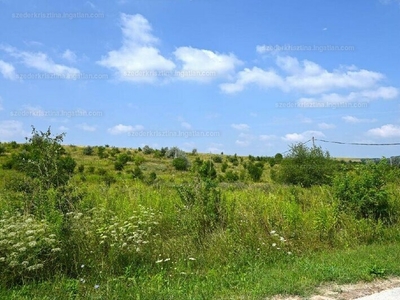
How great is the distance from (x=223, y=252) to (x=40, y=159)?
4.62m

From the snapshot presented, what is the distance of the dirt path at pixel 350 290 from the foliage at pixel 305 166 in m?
21.3

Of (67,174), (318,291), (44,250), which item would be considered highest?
(67,174)

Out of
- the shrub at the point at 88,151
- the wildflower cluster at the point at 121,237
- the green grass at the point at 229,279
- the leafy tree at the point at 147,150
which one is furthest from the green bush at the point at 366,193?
the leafy tree at the point at 147,150

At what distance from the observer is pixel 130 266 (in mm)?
7445

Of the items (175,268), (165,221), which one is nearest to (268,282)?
(175,268)

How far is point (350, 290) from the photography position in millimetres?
6449

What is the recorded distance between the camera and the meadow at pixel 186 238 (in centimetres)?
663

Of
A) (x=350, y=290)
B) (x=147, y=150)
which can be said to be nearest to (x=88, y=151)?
(x=147, y=150)

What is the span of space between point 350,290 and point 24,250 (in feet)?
17.7

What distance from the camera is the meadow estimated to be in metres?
6.63

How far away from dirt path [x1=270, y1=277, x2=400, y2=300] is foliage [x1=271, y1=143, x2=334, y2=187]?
2130 centimetres

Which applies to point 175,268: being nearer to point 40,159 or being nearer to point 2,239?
point 2,239

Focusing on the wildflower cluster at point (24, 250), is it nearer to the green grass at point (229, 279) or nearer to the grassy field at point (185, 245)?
the grassy field at point (185, 245)

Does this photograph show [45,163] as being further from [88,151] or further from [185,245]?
[88,151]
